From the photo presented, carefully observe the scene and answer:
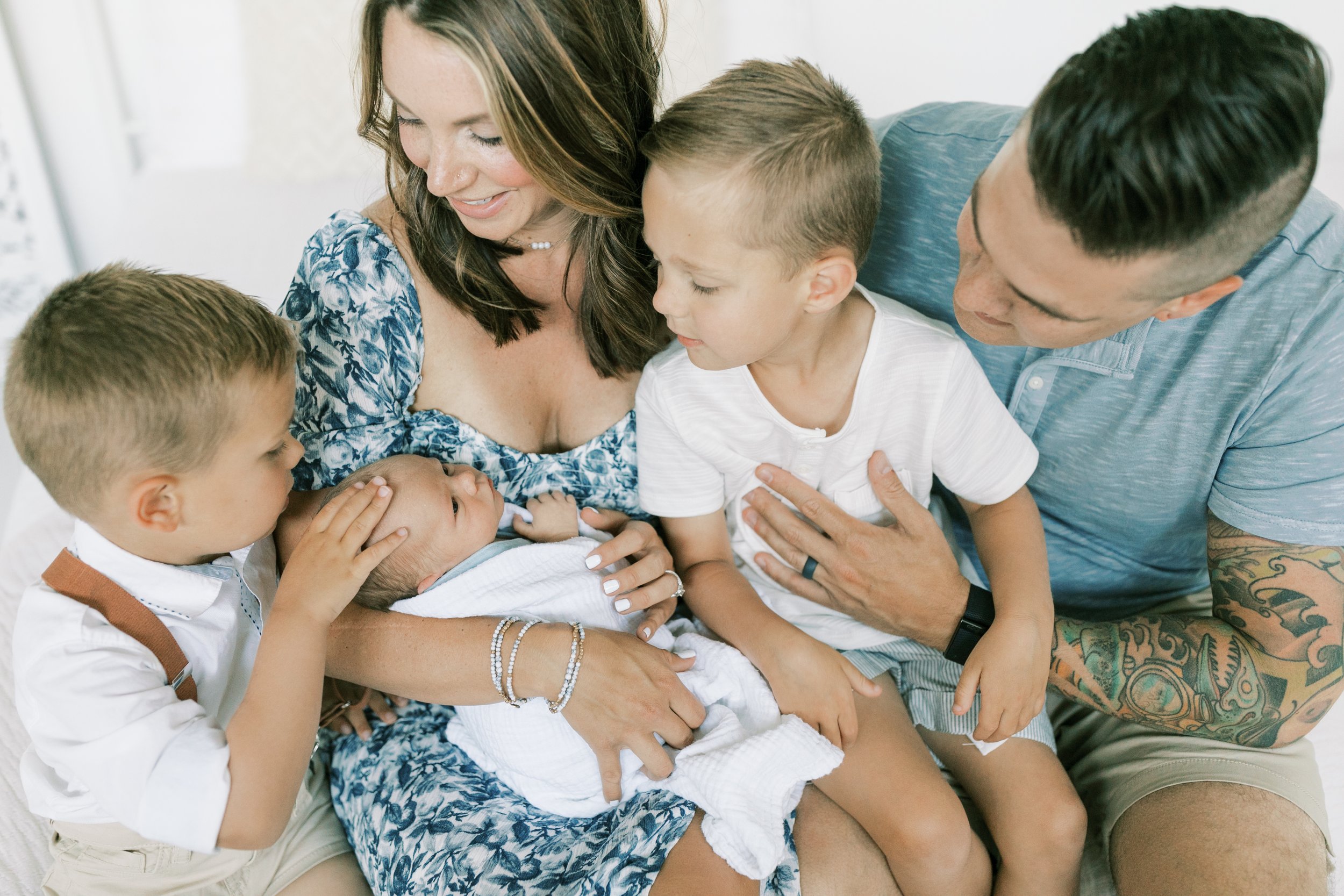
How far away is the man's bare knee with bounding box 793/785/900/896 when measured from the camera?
4.32ft

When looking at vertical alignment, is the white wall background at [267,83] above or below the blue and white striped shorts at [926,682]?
above

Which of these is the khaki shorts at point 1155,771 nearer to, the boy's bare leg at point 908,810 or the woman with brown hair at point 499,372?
the boy's bare leg at point 908,810

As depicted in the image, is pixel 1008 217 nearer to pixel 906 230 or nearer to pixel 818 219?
pixel 818 219

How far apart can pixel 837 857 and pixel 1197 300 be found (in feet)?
3.00

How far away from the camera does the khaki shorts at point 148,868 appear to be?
1.23 metres

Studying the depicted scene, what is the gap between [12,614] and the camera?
1727mm

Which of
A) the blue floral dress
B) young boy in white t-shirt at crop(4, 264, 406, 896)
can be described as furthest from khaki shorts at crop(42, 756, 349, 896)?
the blue floral dress

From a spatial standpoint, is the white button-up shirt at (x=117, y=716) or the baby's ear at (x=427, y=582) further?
the baby's ear at (x=427, y=582)

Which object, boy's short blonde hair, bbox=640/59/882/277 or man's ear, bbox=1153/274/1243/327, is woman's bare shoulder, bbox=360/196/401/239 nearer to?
boy's short blonde hair, bbox=640/59/882/277

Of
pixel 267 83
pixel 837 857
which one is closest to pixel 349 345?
pixel 837 857

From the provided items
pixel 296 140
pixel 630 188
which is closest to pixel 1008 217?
pixel 630 188

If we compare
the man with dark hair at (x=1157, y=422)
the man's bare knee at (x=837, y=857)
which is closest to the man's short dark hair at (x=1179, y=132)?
the man with dark hair at (x=1157, y=422)

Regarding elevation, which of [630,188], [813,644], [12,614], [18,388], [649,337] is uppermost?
[630,188]

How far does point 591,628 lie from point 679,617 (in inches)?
11.0
